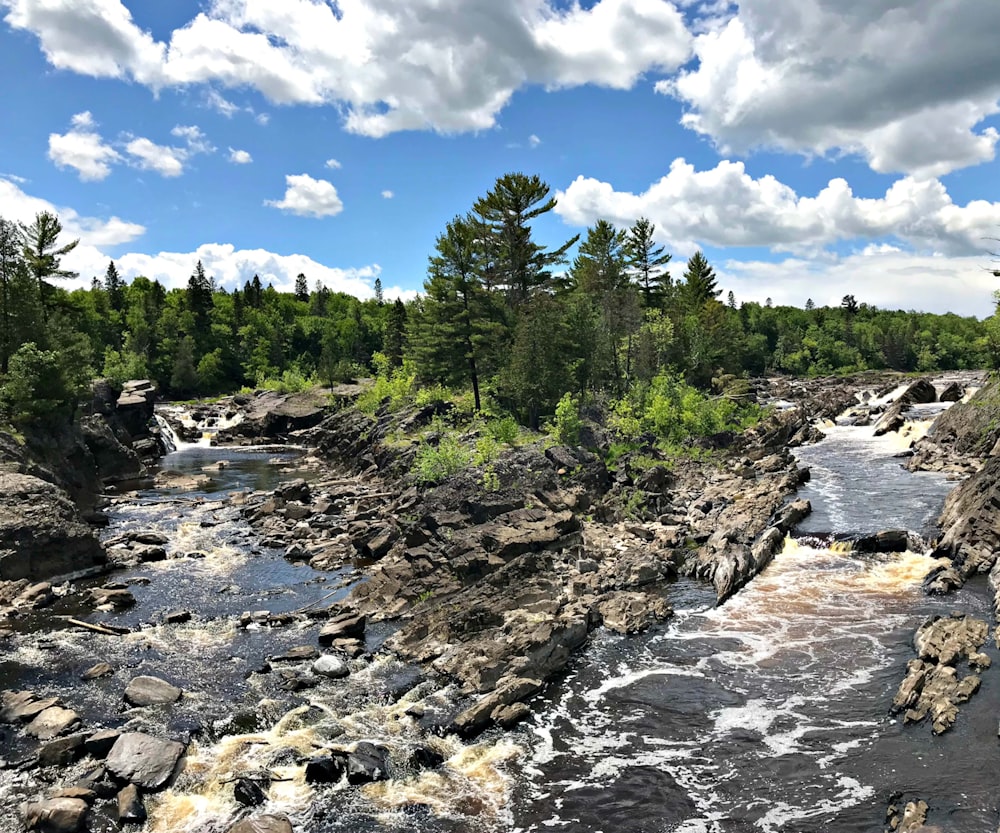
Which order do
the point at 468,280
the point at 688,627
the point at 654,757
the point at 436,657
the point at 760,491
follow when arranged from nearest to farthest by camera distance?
the point at 654,757
the point at 436,657
the point at 688,627
the point at 760,491
the point at 468,280

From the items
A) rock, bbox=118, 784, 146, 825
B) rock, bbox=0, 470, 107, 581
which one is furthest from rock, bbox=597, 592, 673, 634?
rock, bbox=0, 470, 107, 581

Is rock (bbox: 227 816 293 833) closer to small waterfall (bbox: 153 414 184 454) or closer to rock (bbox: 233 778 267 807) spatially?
rock (bbox: 233 778 267 807)

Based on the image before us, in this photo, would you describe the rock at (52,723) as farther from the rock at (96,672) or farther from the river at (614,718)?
the rock at (96,672)

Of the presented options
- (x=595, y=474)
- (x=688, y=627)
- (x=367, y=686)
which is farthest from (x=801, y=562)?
(x=367, y=686)

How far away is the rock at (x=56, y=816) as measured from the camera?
1352 cm

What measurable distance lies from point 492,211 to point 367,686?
1881 inches

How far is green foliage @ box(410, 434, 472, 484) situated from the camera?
38500 mm

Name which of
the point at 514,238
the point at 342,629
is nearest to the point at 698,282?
the point at 514,238

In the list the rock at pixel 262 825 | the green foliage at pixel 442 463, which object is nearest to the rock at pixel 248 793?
the rock at pixel 262 825

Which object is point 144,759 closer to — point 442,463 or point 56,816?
point 56,816

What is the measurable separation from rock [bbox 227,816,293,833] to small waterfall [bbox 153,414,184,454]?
6601 centimetres

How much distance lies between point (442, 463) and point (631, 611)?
1794 centimetres

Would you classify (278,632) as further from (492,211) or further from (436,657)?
(492,211)

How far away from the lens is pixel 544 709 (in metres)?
18.5
